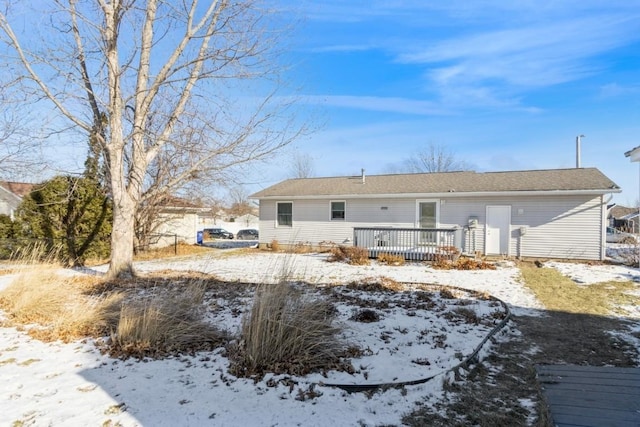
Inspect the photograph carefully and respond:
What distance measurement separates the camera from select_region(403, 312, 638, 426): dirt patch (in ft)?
9.31

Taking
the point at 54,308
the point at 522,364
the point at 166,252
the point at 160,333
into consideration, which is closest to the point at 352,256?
the point at 522,364

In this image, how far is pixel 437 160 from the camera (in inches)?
1479

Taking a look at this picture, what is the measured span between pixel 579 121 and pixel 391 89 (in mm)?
11095

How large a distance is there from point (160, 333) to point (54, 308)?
2.23 meters

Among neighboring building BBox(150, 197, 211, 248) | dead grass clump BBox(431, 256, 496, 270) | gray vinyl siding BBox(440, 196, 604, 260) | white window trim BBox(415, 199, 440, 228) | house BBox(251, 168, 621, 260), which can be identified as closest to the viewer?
dead grass clump BBox(431, 256, 496, 270)

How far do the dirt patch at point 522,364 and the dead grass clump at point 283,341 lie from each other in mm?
1074

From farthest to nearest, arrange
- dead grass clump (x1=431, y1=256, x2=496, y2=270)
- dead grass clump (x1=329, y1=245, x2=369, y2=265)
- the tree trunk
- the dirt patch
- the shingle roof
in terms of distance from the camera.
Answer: the shingle roof < dead grass clump (x1=329, y1=245, x2=369, y2=265) < dead grass clump (x1=431, y1=256, x2=496, y2=270) < the tree trunk < the dirt patch

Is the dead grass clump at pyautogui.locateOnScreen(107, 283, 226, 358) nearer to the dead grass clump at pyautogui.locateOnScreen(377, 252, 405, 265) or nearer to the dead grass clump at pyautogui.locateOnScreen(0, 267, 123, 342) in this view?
the dead grass clump at pyautogui.locateOnScreen(0, 267, 123, 342)

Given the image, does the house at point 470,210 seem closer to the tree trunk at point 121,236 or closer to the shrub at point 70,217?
the tree trunk at point 121,236

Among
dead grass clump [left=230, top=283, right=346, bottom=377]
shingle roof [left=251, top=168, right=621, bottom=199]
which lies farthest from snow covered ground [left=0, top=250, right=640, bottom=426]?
shingle roof [left=251, top=168, right=621, bottom=199]

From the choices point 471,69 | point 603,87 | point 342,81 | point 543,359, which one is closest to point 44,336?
point 543,359

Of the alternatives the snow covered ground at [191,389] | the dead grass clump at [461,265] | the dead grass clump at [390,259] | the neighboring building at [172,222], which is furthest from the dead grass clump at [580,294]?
the neighboring building at [172,222]

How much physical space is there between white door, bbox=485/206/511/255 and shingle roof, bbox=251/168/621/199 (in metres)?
0.84

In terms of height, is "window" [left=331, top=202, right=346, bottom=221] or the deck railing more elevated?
"window" [left=331, top=202, right=346, bottom=221]
